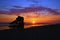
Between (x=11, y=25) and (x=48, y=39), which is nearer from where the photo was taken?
(x=48, y=39)

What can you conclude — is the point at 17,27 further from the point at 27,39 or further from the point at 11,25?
the point at 27,39

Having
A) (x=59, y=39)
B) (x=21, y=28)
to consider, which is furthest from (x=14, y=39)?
(x=21, y=28)

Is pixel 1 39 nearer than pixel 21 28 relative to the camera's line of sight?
Yes

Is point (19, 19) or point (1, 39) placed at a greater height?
point (19, 19)

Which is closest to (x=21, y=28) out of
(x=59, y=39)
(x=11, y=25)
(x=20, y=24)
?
(x=20, y=24)

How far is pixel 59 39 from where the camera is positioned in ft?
24.3

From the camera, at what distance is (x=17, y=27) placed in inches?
511

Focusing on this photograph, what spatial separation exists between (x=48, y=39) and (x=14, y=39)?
6.99 ft

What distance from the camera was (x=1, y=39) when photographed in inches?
305

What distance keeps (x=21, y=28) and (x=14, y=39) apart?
5.04 metres

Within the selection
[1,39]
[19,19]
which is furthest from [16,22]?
[1,39]

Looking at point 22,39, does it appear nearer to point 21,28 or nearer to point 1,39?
point 1,39

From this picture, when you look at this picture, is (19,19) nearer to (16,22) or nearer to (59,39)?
(16,22)

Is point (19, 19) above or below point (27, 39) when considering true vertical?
above
